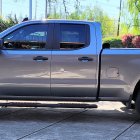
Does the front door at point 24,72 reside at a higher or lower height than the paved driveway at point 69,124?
higher

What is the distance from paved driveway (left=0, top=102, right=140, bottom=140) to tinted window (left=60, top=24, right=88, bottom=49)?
1.45 m

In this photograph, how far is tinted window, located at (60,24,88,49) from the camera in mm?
8219

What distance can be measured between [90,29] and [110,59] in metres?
0.75

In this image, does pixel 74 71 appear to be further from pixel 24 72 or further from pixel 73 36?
pixel 24 72

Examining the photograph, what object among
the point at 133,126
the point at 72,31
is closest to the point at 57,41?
the point at 72,31

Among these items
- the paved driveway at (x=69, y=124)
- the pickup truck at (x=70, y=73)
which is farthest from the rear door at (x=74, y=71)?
the paved driveway at (x=69, y=124)

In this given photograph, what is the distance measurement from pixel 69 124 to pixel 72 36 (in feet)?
5.39

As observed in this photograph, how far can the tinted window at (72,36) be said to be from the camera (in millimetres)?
8219

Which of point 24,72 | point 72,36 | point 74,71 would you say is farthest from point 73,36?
point 24,72

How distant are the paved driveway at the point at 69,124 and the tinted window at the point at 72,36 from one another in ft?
4.77

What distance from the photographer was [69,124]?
8.12m

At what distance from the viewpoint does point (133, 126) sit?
8070 millimetres

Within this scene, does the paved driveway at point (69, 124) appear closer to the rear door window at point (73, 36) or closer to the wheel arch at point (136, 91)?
the wheel arch at point (136, 91)

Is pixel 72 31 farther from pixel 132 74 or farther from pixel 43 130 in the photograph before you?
pixel 43 130
